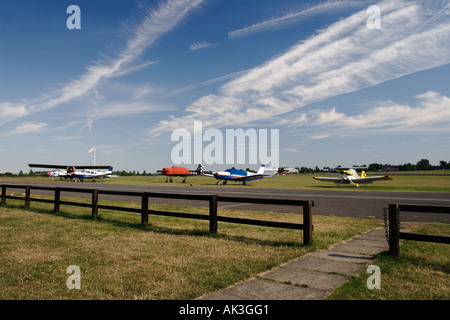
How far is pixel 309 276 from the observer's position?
4980 millimetres

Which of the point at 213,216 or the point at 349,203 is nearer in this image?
the point at 213,216

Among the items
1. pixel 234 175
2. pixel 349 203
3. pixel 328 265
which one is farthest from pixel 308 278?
pixel 234 175

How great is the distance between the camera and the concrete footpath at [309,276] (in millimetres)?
4145

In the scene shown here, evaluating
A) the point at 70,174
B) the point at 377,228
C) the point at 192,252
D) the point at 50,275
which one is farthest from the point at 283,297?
the point at 70,174

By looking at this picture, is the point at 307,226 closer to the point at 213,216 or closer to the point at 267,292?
the point at 213,216

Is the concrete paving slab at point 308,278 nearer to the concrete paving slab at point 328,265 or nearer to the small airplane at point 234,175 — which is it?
the concrete paving slab at point 328,265

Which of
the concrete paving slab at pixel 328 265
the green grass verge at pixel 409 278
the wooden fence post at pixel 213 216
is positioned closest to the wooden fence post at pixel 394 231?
the green grass verge at pixel 409 278

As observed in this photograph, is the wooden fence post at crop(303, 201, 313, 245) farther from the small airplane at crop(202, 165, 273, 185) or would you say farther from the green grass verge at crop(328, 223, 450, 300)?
the small airplane at crop(202, 165, 273, 185)

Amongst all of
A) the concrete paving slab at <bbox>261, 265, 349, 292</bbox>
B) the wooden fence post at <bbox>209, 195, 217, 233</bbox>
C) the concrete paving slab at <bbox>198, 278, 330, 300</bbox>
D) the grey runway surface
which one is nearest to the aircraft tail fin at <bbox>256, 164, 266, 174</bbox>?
the grey runway surface

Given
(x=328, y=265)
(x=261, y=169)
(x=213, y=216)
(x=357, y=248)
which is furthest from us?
(x=261, y=169)

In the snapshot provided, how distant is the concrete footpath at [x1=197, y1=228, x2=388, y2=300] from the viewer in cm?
414

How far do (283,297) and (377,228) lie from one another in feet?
23.9

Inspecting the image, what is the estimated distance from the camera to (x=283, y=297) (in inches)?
160
